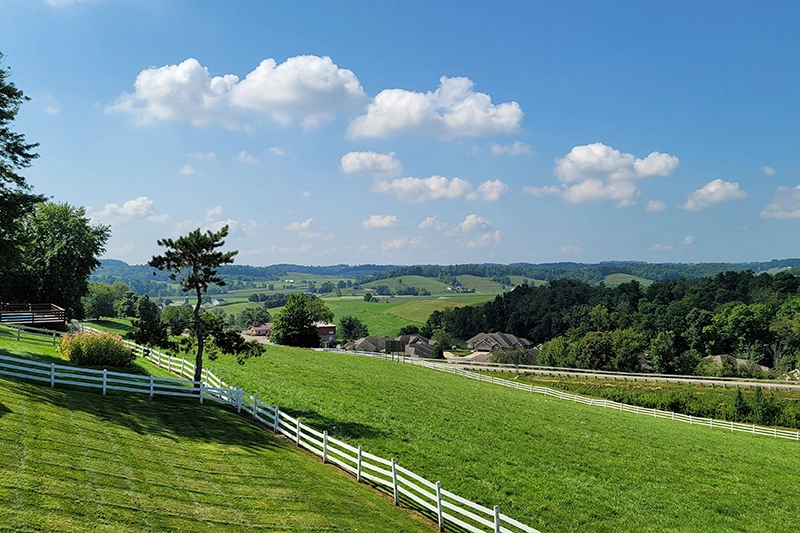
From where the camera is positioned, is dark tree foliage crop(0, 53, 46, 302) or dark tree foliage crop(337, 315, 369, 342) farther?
dark tree foliage crop(337, 315, 369, 342)

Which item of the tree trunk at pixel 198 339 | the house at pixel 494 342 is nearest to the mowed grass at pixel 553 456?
the tree trunk at pixel 198 339

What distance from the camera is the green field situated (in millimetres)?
9719

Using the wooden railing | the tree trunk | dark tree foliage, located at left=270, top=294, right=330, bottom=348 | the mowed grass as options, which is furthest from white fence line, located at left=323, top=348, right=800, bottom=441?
the wooden railing

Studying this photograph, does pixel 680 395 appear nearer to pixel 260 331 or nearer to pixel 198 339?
pixel 198 339

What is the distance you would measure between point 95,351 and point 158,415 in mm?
7684

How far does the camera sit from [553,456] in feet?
71.4

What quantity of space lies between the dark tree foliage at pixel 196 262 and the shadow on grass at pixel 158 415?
375 centimetres

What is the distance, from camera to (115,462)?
12.4 m

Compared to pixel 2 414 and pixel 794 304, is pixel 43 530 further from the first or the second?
pixel 794 304

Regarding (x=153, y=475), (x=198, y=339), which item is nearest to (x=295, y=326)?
(x=198, y=339)

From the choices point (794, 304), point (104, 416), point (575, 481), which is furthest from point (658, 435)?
point (794, 304)

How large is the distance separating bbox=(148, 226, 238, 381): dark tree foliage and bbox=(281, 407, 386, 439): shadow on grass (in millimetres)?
5159

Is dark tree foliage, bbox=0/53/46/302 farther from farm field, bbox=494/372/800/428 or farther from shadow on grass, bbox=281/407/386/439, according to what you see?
farm field, bbox=494/372/800/428

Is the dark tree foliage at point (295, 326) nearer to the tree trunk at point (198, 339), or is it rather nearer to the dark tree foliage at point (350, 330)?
the tree trunk at point (198, 339)
